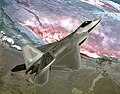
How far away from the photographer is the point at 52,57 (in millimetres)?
8547

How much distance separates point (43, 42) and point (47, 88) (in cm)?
211

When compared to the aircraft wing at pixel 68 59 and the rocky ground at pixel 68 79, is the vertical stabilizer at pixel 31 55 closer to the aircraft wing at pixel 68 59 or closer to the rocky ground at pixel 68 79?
the aircraft wing at pixel 68 59

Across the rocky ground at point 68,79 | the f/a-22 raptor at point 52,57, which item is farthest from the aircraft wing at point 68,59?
the rocky ground at point 68,79

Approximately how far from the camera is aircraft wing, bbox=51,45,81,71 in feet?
31.8

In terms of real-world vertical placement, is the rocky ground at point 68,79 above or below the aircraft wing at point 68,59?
below

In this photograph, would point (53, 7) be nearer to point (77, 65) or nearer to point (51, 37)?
point (51, 37)

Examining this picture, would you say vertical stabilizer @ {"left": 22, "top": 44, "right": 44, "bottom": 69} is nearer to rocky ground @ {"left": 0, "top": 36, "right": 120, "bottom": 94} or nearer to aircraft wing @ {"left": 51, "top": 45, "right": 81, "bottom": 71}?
aircraft wing @ {"left": 51, "top": 45, "right": 81, "bottom": 71}

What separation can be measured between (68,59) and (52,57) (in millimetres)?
1438

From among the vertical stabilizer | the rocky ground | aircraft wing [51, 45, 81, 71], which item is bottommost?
the rocky ground

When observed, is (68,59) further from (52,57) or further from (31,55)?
(31,55)

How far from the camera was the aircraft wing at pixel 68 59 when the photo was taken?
9.70 m

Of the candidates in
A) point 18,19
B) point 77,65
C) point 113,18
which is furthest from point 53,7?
point 77,65

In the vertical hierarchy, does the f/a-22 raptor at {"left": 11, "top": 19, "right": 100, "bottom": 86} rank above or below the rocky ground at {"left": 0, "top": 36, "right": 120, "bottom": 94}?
above

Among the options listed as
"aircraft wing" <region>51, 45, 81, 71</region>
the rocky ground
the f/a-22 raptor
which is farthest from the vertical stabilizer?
the rocky ground
